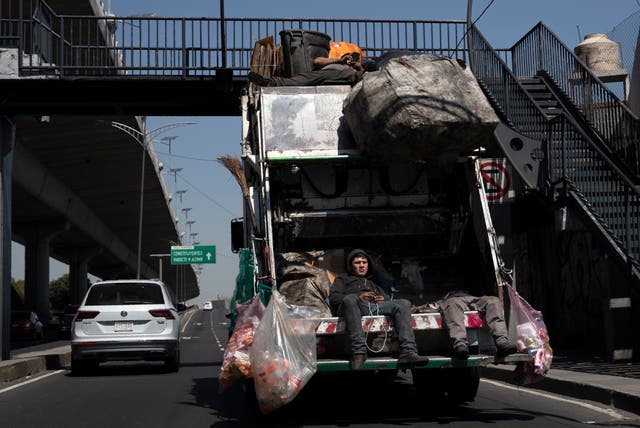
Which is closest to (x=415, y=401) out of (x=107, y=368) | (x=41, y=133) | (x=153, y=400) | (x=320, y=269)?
(x=320, y=269)

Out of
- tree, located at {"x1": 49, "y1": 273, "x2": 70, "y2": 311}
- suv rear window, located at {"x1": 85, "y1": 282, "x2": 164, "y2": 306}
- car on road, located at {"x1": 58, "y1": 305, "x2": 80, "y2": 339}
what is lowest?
tree, located at {"x1": 49, "y1": 273, "x2": 70, "y2": 311}

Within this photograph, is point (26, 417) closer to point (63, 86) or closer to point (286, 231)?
point (286, 231)

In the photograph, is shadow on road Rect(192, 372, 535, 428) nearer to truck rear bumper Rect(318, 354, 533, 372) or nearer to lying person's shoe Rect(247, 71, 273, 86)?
truck rear bumper Rect(318, 354, 533, 372)

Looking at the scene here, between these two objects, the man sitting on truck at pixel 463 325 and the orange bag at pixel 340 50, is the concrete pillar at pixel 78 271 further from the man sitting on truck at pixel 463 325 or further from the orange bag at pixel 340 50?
the man sitting on truck at pixel 463 325

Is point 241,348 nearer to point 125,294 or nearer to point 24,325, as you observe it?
point 125,294

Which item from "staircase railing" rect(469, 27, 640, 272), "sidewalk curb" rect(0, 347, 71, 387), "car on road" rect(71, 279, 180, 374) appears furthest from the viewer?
"car on road" rect(71, 279, 180, 374)

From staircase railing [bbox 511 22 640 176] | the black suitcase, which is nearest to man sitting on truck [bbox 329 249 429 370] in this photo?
the black suitcase

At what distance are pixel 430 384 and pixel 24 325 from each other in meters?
35.8

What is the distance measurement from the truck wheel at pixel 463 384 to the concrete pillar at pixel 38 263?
40.7 meters

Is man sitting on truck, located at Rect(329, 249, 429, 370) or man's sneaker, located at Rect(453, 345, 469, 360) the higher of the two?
man sitting on truck, located at Rect(329, 249, 429, 370)

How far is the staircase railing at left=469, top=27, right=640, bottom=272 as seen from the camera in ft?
47.8

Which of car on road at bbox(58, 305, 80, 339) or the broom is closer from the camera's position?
the broom

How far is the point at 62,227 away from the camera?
163 ft

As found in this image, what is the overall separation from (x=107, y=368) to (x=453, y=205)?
436 inches
